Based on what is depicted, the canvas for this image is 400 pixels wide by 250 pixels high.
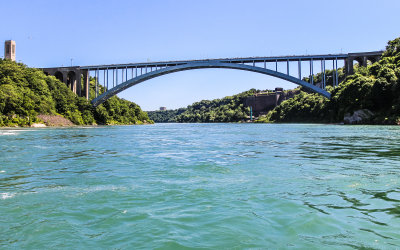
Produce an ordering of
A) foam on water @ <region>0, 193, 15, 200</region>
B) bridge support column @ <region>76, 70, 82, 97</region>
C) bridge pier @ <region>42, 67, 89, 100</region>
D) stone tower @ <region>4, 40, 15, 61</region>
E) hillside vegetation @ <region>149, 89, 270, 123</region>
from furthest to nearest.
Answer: hillside vegetation @ <region>149, 89, 270, 123</region> → stone tower @ <region>4, 40, 15, 61</region> → bridge pier @ <region>42, 67, 89, 100</region> → bridge support column @ <region>76, 70, 82, 97</region> → foam on water @ <region>0, 193, 15, 200</region>

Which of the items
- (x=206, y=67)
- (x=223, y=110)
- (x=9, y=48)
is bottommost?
(x=223, y=110)

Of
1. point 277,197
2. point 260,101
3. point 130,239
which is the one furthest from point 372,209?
point 260,101

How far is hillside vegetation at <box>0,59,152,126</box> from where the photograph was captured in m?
36.0

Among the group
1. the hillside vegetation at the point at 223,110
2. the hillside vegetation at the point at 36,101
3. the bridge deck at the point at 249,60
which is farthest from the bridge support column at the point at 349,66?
the hillside vegetation at the point at 223,110

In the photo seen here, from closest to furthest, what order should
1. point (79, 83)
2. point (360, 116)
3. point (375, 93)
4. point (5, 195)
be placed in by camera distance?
point (5, 195), point (375, 93), point (360, 116), point (79, 83)

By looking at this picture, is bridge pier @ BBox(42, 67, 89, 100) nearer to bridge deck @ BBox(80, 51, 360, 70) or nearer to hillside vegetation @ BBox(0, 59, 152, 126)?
hillside vegetation @ BBox(0, 59, 152, 126)

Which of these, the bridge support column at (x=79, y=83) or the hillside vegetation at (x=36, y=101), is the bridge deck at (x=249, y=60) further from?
the hillside vegetation at (x=36, y=101)

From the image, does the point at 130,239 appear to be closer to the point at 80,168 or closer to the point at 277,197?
the point at 277,197

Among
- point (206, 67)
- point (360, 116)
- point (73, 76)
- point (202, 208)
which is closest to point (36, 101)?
point (73, 76)

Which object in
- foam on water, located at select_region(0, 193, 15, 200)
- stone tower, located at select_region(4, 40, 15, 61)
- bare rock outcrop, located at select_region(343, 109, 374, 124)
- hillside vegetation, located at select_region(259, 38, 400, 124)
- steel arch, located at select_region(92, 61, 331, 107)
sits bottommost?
foam on water, located at select_region(0, 193, 15, 200)

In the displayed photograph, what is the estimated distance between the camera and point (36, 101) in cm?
4134

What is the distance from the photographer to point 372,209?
11.7ft

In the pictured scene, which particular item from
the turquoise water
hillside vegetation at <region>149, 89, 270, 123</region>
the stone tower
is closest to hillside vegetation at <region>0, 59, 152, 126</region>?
the stone tower

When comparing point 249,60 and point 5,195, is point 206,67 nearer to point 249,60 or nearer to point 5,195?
point 249,60
